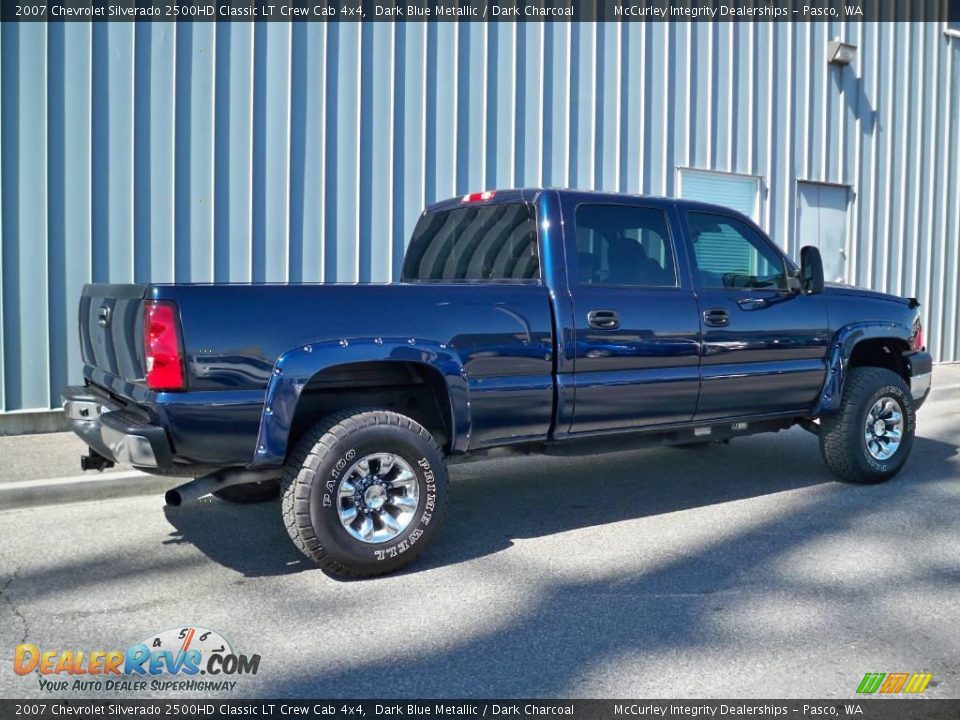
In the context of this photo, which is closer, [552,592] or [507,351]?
[552,592]

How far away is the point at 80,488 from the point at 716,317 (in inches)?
163

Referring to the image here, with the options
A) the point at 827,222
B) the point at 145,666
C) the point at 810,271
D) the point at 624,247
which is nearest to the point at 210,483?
the point at 145,666

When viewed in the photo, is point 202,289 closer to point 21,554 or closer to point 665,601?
point 21,554

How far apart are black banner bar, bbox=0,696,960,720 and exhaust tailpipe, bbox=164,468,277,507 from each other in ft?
3.85

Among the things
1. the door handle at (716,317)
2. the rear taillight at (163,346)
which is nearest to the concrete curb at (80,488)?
the rear taillight at (163,346)

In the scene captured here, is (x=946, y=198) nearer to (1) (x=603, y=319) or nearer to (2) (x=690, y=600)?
(1) (x=603, y=319)

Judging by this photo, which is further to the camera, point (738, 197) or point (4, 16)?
point (738, 197)

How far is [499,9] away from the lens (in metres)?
9.65

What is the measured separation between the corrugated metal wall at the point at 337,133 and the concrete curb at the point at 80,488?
1.78 m

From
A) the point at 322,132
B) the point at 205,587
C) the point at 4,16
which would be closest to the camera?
the point at 205,587

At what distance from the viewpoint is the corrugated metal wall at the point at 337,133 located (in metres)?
7.63

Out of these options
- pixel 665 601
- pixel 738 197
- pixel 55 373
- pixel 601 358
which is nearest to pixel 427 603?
pixel 665 601

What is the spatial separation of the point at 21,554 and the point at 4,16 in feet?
15.1

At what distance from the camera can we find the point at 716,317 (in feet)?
18.7
